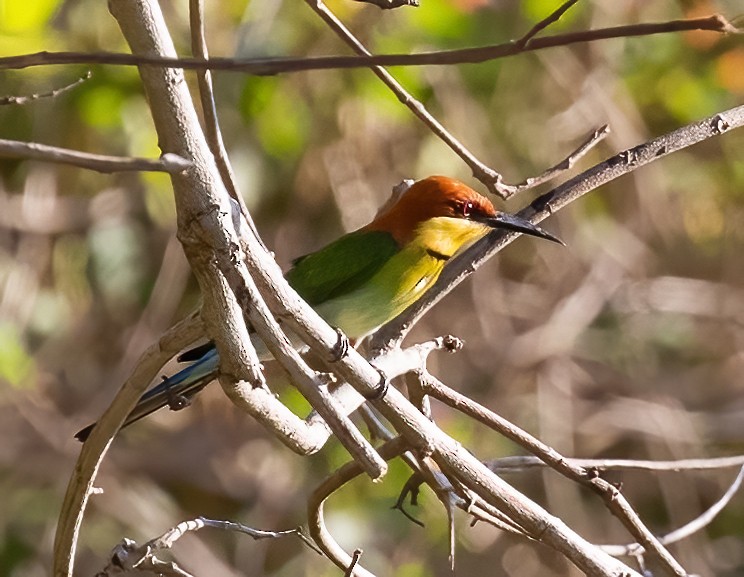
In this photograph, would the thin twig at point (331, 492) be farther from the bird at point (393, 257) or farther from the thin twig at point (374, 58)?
the thin twig at point (374, 58)

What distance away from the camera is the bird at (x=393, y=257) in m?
2.16

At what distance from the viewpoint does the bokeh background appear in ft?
11.3

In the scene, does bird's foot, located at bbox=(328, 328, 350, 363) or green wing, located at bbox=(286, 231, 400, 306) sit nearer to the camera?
bird's foot, located at bbox=(328, 328, 350, 363)

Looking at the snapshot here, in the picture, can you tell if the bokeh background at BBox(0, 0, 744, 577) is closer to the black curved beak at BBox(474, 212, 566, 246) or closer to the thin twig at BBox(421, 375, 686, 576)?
the black curved beak at BBox(474, 212, 566, 246)

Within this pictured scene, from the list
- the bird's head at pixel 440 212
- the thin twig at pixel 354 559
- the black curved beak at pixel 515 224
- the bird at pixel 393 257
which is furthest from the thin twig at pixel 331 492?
the bird's head at pixel 440 212

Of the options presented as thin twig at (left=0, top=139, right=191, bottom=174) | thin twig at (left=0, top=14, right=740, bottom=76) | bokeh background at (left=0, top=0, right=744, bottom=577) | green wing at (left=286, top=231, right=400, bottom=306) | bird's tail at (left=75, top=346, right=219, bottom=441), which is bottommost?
thin twig at (left=0, top=139, right=191, bottom=174)

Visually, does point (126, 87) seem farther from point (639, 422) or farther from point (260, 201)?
point (639, 422)

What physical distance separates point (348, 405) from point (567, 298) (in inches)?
101

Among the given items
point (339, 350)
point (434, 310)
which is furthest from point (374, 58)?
point (434, 310)

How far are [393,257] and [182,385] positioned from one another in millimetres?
622

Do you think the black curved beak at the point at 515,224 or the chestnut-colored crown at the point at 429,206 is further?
the chestnut-colored crown at the point at 429,206

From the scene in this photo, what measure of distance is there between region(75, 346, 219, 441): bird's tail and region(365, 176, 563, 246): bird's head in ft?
1.95

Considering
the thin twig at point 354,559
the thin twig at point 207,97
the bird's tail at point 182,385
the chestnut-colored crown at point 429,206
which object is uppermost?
the chestnut-colored crown at point 429,206

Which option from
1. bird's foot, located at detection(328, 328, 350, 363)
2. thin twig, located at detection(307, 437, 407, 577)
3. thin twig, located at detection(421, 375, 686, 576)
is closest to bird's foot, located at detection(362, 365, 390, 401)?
bird's foot, located at detection(328, 328, 350, 363)
